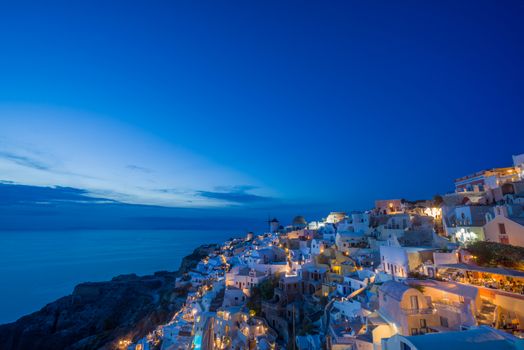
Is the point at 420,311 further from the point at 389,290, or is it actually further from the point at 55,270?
the point at 55,270

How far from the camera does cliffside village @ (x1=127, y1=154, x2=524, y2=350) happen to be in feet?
43.4

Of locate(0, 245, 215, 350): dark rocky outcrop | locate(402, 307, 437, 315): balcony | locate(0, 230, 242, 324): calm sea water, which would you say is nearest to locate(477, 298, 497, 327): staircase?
locate(402, 307, 437, 315): balcony

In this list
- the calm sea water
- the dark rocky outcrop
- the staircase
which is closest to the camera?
the staircase

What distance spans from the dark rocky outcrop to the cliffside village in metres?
8.99

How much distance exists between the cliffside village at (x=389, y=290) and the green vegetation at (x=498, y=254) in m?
0.24

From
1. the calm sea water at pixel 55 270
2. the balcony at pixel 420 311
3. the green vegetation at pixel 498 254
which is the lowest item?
the calm sea water at pixel 55 270

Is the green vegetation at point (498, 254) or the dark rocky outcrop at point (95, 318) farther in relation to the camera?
the dark rocky outcrop at point (95, 318)

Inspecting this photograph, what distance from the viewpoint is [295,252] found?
39688 mm

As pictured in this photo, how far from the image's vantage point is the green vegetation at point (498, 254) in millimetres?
16938

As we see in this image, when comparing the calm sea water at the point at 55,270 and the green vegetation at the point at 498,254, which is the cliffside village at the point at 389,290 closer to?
the green vegetation at the point at 498,254

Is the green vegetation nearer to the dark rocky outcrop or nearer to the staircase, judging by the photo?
the staircase

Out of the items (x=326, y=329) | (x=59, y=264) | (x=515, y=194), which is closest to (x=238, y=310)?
(x=326, y=329)

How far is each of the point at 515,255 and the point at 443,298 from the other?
6356mm

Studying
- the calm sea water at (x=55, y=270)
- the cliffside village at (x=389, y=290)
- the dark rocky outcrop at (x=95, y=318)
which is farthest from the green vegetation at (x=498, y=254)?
the calm sea water at (x=55, y=270)
